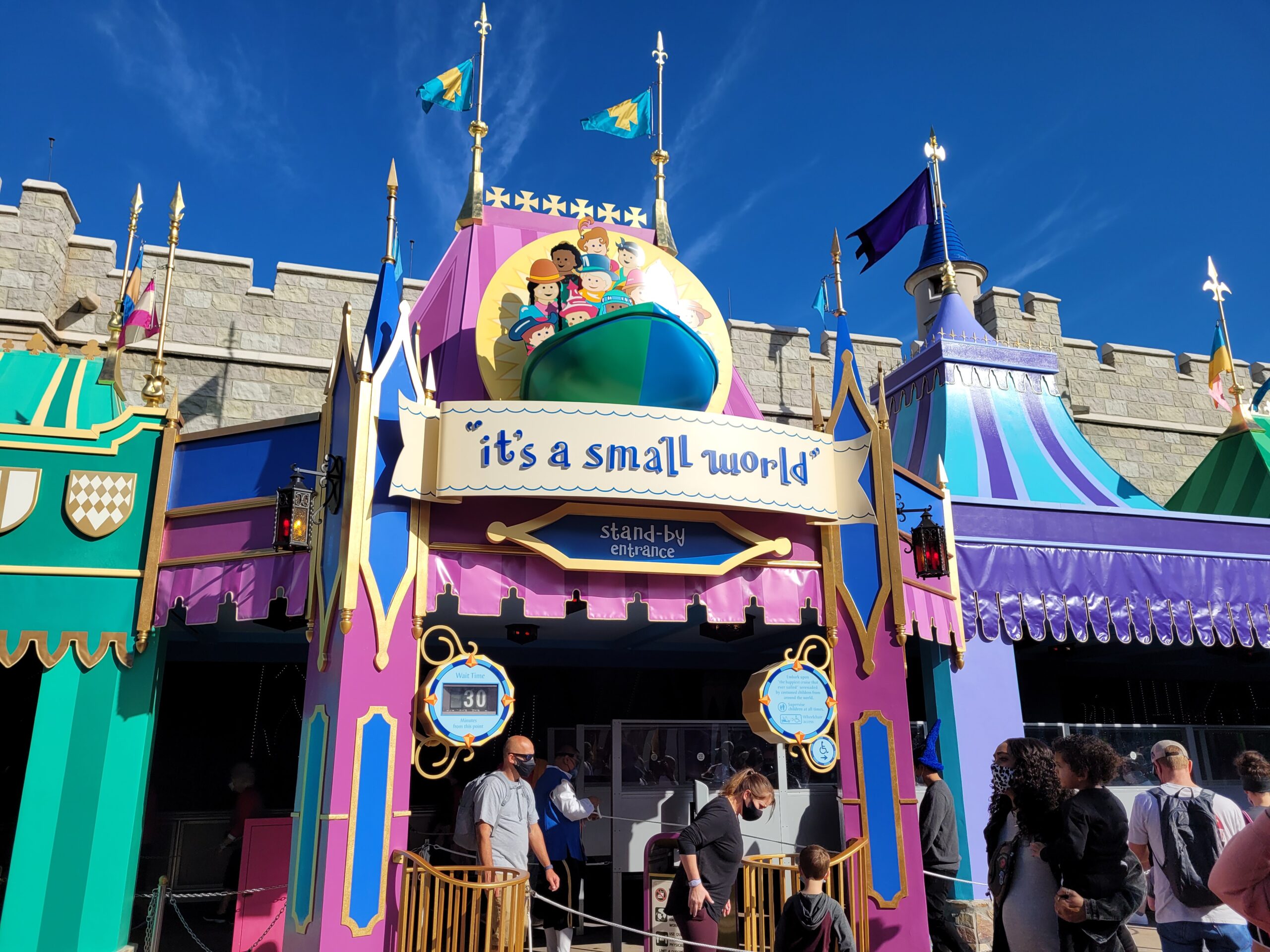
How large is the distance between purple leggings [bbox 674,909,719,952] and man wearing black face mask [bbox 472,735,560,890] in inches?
50.4

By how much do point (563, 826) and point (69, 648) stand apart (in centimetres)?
472

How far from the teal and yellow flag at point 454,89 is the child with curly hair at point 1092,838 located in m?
10.6

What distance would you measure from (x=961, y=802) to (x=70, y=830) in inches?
350

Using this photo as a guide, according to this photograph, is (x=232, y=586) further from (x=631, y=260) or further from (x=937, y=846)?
(x=937, y=846)

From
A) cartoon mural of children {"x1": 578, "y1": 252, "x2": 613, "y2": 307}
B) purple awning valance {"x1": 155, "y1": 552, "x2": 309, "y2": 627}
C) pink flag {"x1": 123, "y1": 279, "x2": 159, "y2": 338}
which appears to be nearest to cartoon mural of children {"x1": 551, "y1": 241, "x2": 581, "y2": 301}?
cartoon mural of children {"x1": 578, "y1": 252, "x2": 613, "y2": 307}

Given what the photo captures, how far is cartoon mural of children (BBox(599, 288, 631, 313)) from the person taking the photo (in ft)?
30.2

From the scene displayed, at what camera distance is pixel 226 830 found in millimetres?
11133

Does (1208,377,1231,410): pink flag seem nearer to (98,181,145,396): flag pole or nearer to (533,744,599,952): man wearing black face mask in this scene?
(533,744,599,952): man wearing black face mask

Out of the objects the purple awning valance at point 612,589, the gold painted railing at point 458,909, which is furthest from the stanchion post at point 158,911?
the purple awning valance at point 612,589

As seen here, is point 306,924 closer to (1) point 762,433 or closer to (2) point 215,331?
(1) point 762,433

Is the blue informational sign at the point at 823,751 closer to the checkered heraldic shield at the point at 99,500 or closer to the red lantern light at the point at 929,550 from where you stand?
the red lantern light at the point at 929,550

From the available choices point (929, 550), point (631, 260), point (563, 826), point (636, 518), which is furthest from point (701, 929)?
point (631, 260)

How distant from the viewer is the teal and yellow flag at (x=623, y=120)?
494 inches

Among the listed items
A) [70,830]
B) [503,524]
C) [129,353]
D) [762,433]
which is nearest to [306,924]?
[70,830]
